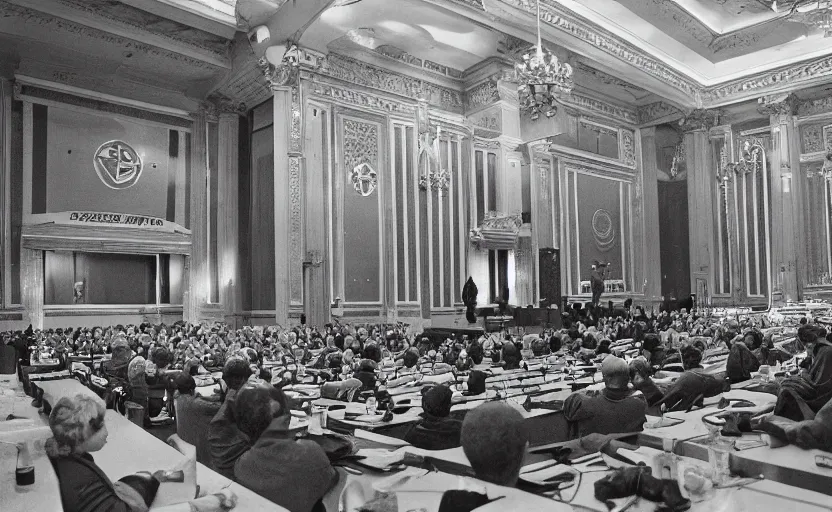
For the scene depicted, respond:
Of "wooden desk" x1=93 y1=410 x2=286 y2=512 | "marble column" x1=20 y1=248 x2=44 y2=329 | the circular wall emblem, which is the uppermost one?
the circular wall emblem

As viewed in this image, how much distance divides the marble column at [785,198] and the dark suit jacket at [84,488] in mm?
20720

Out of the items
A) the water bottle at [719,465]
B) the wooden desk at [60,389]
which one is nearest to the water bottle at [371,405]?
the wooden desk at [60,389]

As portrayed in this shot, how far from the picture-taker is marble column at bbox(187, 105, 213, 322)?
16.3 metres

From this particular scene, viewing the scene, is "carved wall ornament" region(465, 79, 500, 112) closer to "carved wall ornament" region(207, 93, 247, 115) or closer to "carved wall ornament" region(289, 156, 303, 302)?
"carved wall ornament" region(289, 156, 303, 302)

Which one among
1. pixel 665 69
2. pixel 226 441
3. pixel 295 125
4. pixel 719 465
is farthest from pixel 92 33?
pixel 665 69

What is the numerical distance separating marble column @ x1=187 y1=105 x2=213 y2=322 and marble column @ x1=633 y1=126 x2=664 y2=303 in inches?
529

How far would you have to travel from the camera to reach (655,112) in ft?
71.1

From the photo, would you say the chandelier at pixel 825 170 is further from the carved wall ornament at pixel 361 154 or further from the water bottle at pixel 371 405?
the water bottle at pixel 371 405

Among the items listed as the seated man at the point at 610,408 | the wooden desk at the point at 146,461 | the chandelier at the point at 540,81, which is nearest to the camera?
the wooden desk at the point at 146,461

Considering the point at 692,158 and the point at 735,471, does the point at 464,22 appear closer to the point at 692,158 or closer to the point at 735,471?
the point at 692,158

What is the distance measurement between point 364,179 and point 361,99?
5.96 ft

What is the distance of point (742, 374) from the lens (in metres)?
5.57

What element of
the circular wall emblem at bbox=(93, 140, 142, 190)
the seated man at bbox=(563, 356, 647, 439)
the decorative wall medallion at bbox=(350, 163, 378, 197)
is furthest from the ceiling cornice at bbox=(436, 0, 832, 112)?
the seated man at bbox=(563, 356, 647, 439)

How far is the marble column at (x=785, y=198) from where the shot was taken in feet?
63.8
